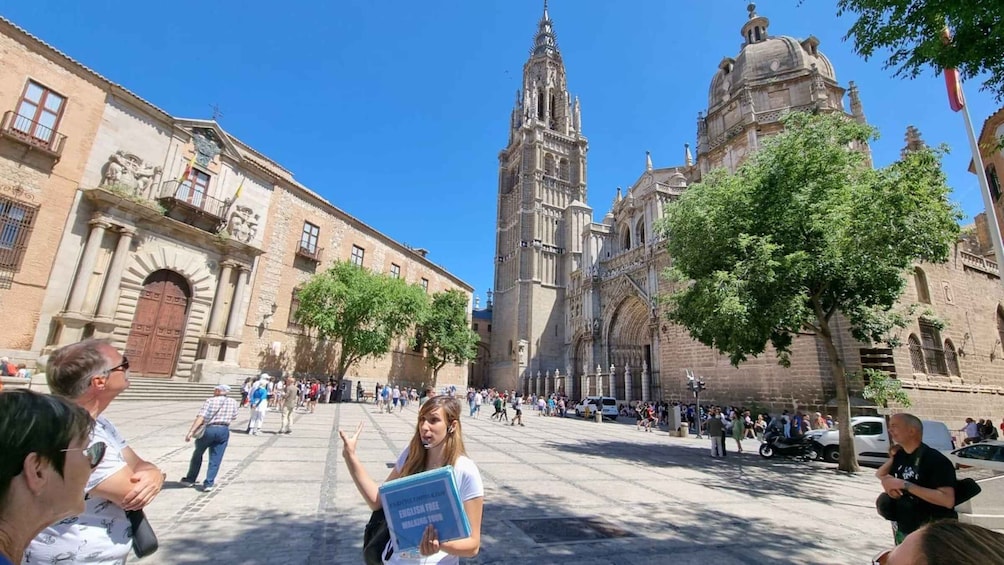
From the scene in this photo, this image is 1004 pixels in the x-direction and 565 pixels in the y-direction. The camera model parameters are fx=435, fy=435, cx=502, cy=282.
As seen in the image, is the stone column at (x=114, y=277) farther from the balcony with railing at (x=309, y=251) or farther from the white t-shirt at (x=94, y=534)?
the white t-shirt at (x=94, y=534)

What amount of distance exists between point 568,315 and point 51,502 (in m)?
38.5

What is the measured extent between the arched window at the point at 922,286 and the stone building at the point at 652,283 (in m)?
0.08

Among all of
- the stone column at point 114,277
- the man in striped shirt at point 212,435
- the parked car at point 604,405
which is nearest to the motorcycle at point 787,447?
the parked car at point 604,405

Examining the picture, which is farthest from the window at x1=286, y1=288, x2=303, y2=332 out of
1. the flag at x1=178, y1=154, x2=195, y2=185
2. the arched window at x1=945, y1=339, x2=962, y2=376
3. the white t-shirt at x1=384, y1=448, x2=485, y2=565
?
the arched window at x1=945, y1=339, x2=962, y2=376

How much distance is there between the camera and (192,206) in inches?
664

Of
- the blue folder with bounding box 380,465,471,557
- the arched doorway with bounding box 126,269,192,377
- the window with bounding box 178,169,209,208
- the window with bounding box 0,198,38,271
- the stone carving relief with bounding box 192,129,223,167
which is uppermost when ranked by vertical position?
the stone carving relief with bounding box 192,129,223,167

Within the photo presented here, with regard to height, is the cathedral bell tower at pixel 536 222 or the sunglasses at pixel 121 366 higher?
the cathedral bell tower at pixel 536 222

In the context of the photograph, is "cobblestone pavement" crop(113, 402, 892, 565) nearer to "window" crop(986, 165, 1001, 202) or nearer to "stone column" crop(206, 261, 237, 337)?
"stone column" crop(206, 261, 237, 337)

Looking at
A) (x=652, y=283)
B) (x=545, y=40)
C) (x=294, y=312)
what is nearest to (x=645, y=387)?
(x=652, y=283)

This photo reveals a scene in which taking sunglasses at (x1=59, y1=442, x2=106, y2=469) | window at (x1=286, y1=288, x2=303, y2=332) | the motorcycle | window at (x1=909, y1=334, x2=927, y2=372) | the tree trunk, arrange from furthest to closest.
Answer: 1. window at (x1=286, y1=288, x2=303, y2=332)
2. window at (x1=909, y1=334, x2=927, y2=372)
3. the motorcycle
4. the tree trunk
5. sunglasses at (x1=59, y1=442, x2=106, y2=469)

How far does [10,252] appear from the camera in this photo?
41.0 ft

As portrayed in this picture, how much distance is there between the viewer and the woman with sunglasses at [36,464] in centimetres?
116

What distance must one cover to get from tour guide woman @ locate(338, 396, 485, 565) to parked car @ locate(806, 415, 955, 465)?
12.9 metres

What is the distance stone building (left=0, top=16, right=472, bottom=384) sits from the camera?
12.9 m
